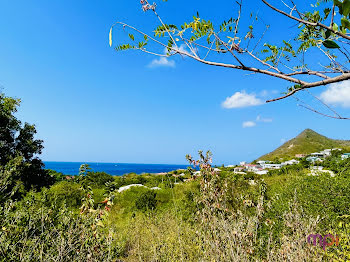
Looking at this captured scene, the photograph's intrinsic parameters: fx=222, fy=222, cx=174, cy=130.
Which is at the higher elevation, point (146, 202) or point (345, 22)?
point (345, 22)

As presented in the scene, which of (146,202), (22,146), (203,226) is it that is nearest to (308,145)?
(146,202)

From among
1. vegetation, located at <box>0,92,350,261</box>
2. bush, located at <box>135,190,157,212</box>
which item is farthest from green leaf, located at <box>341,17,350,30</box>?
bush, located at <box>135,190,157,212</box>

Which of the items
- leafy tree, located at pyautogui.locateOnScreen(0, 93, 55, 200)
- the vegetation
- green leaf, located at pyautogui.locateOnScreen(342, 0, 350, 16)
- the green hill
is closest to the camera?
green leaf, located at pyautogui.locateOnScreen(342, 0, 350, 16)

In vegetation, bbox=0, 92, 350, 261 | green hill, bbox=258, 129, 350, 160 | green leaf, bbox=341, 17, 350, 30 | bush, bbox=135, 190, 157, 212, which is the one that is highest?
green hill, bbox=258, 129, 350, 160

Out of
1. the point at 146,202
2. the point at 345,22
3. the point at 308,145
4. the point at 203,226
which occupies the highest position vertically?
the point at 308,145

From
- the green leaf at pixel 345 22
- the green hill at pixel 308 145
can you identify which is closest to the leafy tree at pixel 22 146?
the green leaf at pixel 345 22

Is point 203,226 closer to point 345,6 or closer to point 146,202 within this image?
point 345,6

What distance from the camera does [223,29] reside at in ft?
4.85

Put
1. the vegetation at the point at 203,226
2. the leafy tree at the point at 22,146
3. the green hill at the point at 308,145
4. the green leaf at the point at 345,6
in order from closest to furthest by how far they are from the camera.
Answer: the green leaf at the point at 345,6
the vegetation at the point at 203,226
the leafy tree at the point at 22,146
the green hill at the point at 308,145

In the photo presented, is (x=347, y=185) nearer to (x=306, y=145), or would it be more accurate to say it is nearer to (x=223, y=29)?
(x=223, y=29)

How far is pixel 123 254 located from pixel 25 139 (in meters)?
12.0

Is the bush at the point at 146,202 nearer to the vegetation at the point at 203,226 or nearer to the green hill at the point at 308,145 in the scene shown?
the vegetation at the point at 203,226

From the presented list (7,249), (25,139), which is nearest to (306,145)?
(25,139)

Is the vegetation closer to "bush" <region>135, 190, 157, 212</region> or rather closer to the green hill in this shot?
"bush" <region>135, 190, 157, 212</region>
